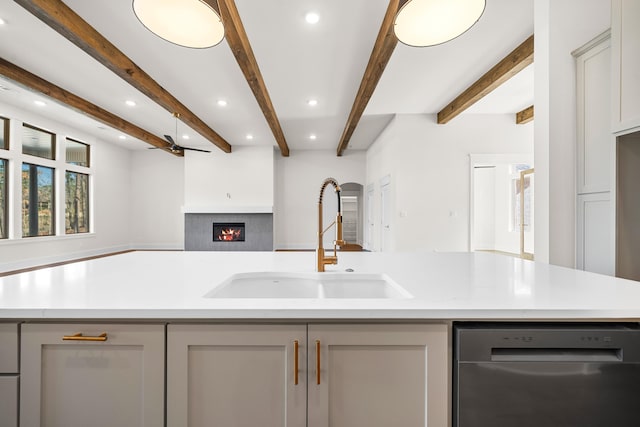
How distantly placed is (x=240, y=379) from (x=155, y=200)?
8.95 metres

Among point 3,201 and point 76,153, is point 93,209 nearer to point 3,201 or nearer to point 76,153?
point 76,153

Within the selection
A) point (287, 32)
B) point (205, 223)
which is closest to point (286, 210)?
point (205, 223)

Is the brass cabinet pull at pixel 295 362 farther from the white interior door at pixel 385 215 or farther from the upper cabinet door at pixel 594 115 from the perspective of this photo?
the white interior door at pixel 385 215

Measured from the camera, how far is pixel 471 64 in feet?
12.1

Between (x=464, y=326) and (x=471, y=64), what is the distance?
12.8 feet

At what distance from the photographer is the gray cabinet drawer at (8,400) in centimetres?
81

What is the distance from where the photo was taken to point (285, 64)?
3658mm

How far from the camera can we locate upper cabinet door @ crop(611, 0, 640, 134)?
54.6 inches

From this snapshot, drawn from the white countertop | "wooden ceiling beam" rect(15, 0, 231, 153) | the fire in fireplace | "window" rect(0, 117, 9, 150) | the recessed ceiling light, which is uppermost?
the recessed ceiling light

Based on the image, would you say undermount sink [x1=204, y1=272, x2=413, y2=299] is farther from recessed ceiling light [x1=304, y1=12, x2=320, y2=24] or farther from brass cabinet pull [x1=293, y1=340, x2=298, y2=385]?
recessed ceiling light [x1=304, y1=12, x2=320, y2=24]

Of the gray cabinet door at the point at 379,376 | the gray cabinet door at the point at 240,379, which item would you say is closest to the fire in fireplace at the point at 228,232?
the gray cabinet door at the point at 240,379

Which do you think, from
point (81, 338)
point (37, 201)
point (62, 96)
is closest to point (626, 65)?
point (81, 338)

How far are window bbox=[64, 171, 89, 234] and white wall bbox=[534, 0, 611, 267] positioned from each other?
330 inches

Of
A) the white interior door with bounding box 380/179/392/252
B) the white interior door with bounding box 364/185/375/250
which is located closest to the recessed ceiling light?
the white interior door with bounding box 380/179/392/252
